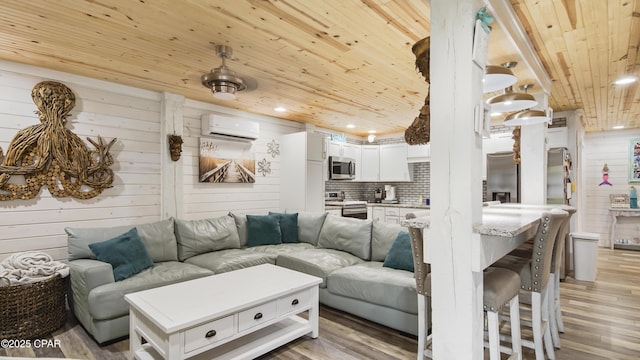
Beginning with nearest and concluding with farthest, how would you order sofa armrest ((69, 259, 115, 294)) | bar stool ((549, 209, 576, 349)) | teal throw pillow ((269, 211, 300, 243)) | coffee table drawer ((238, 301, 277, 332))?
coffee table drawer ((238, 301, 277, 332)) < bar stool ((549, 209, 576, 349)) < sofa armrest ((69, 259, 115, 294)) < teal throw pillow ((269, 211, 300, 243))

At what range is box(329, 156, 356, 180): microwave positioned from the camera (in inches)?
237

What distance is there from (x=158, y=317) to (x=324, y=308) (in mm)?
1867

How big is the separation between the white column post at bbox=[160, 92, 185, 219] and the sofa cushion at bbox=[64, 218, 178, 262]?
313 millimetres

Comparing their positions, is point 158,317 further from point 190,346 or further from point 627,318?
point 627,318

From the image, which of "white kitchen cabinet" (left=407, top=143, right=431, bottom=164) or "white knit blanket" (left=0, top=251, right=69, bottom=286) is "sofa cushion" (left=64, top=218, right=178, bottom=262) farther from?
"white kitchen cabinet" (left=407, top=143, right=431, bottom=164)

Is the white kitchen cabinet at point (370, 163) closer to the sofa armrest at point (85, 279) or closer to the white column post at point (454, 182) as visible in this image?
the sofa armrest at point (85, 279)

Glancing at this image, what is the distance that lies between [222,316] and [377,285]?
1.42 m


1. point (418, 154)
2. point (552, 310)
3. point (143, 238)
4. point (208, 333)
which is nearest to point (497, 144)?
point (418, 154)

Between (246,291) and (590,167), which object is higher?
(590,167)

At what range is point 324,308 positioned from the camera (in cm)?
341

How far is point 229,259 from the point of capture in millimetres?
3555

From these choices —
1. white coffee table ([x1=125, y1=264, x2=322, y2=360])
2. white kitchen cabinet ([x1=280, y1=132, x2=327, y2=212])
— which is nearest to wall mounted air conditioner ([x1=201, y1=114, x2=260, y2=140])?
white kitchen cabinet ([x1=280, y1=132, x2=327, y2=212])

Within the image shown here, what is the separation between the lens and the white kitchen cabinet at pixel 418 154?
6.23 metres

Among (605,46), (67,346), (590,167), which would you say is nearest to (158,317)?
(67,346)
